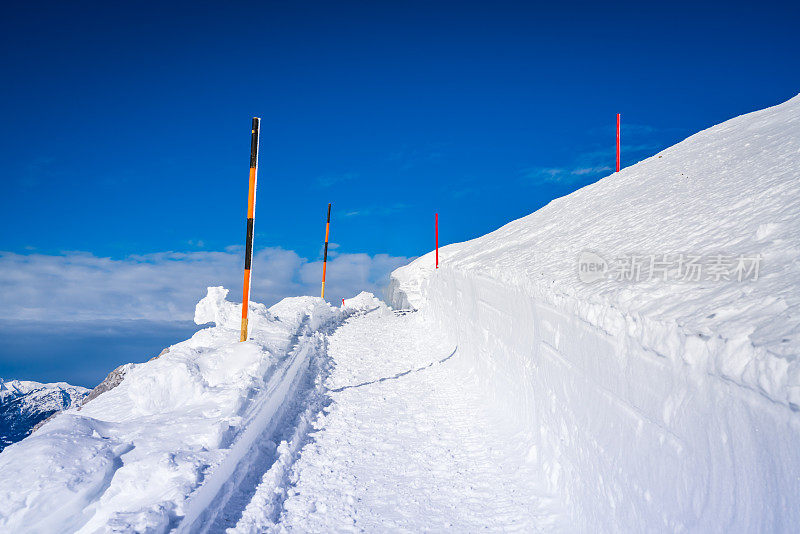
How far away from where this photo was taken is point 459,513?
3824mm

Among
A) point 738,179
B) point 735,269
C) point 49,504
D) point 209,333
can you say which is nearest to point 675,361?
point 735,269

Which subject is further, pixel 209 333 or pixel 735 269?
pixel 209 333

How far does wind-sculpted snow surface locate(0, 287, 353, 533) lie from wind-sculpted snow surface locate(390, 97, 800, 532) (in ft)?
9.83

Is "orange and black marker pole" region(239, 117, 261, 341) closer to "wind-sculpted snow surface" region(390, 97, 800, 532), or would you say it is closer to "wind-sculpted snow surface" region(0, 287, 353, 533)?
"wind-sculpted snow surface" region(0, 287, 353, 533)

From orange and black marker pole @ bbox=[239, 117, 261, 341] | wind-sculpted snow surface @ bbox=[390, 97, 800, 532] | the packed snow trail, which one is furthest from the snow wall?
orange and black marker pole @ bbox=[239, 117, 261, 341]

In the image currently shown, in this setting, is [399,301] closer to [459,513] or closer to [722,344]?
[459,513]

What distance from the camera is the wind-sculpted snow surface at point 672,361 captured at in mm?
1996

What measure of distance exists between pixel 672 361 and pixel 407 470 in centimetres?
294

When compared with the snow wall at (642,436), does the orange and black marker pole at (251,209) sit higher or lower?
higher

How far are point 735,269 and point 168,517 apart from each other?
14.3ft

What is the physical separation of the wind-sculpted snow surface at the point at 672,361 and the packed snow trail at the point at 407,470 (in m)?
0.35

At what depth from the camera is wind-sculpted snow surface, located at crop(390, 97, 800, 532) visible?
1996mm

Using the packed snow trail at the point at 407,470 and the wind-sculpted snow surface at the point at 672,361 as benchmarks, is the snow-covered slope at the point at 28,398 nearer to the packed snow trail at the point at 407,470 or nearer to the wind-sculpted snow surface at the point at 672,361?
the packed snow trail at the point at 407,470

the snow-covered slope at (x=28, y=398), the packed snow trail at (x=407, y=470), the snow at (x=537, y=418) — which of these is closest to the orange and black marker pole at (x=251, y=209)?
the snow at (x=537, y=418)
